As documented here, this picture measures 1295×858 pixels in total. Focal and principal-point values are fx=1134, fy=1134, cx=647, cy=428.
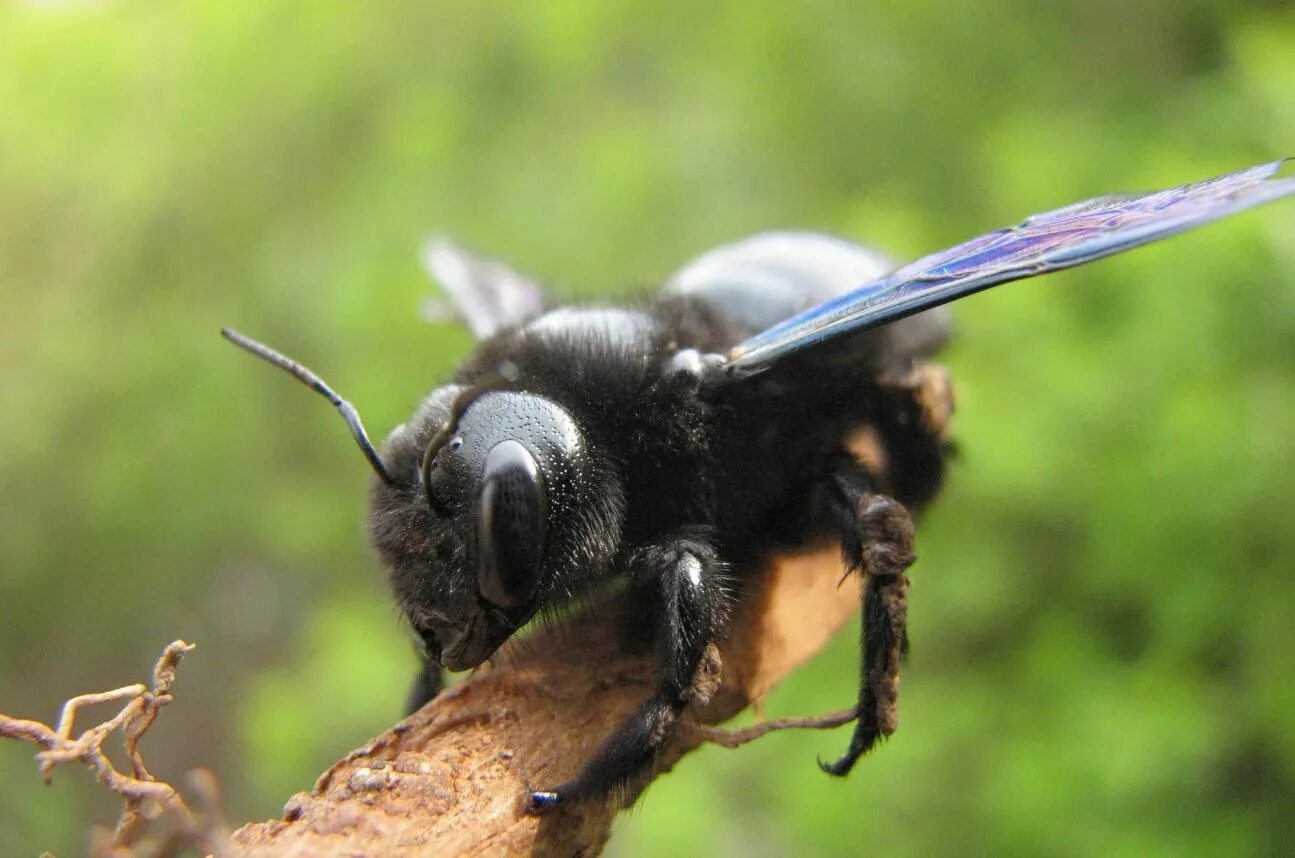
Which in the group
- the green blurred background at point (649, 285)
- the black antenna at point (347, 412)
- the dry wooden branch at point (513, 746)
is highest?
the black antenna at point (347, 412)

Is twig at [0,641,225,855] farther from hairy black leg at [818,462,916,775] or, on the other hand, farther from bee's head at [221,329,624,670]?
hairy black leg at [818,462,916,775]

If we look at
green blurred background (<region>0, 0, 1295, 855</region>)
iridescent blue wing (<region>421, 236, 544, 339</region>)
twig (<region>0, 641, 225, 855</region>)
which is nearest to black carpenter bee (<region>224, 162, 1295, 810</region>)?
twig (<region>0, 641, 225, 855</region>)

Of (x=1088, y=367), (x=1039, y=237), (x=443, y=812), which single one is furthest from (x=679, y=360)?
(x=1088, y=367)

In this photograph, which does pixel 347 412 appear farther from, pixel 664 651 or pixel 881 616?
pixel 881 616

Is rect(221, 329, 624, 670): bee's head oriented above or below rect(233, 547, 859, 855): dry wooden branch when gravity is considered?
above

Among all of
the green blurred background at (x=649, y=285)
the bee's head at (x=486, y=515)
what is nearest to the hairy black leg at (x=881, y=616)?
the bee's head at (x=486, y=515)

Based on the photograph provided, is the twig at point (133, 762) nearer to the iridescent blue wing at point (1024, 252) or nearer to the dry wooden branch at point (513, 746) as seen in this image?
the dry wooden branch at point (513, 746)
